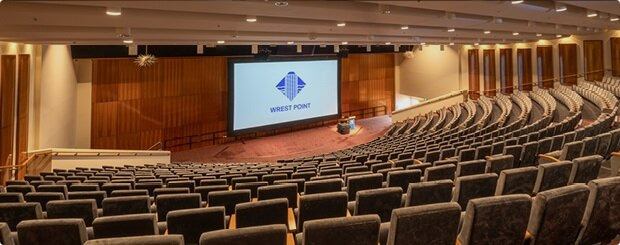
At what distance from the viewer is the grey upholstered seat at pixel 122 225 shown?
9.02 feet

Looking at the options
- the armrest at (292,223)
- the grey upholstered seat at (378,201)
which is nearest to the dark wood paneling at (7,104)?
the armrest at (292,223)

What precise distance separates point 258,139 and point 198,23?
1158 cm

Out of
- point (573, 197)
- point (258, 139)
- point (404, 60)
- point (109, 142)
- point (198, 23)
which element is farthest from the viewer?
point (404, 60)

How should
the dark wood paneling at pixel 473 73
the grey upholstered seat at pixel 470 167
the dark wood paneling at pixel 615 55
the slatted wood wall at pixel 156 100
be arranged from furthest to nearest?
the dark wood paneling at pixel 473 73, the dark wood paneling at pixel 615 55, the slatted wood wall at pixel 156 100, the grey upholstered seat at pixel 470 167

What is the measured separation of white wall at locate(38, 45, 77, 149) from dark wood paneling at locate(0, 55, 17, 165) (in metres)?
1.16

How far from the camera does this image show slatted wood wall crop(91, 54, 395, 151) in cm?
1497

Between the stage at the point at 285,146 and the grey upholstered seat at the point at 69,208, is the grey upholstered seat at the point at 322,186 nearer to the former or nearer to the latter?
the grey upholstered seat at the point at 69,208

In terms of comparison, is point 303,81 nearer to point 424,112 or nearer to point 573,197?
point 424,112

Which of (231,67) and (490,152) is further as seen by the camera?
(231,67)

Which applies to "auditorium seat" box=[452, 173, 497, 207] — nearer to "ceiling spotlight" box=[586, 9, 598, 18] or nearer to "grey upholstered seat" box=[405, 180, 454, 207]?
"grey upholstered seat" box=[405, 180, 454, 207]

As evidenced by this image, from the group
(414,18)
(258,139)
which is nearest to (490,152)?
(414,18)

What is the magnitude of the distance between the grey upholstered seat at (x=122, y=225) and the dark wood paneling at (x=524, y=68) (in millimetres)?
20042

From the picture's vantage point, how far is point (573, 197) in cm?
264

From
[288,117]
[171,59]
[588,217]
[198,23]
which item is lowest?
[588,217]
